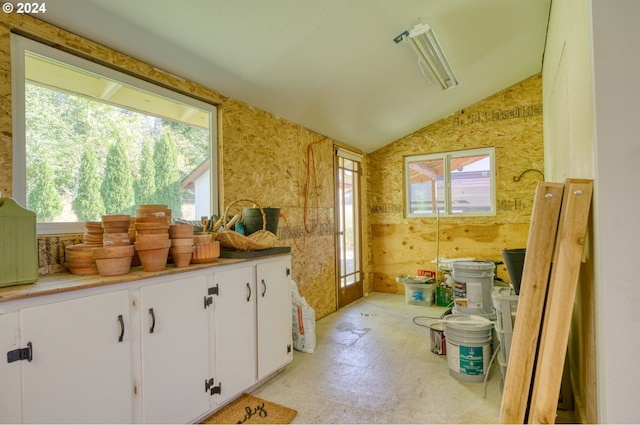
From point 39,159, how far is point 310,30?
6.45ft

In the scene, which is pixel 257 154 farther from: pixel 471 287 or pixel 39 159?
pixel 471 287

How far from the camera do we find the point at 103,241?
185 cm

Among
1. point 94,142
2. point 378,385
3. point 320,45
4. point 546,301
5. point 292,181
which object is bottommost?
point 378,385

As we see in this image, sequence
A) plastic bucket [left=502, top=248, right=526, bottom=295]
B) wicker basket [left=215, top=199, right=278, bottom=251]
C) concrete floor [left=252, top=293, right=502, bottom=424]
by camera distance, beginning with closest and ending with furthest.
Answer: concrete floor [left=252, top=293, right=502, bottom=424] < plastic bucket [left=502, top=248, right=526, bottom=295] < wicker basket [left=215, top=199, right=278, bottom=251]

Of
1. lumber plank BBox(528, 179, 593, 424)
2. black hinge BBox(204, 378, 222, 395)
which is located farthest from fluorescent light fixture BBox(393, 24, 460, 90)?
black hinge BBox(204, 378, 222, 395)

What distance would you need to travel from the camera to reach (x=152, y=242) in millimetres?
1894

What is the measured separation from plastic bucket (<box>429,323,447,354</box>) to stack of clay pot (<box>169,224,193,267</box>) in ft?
7.53

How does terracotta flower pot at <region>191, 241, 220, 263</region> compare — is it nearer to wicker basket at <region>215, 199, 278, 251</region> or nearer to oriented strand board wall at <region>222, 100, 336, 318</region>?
Result: wicker basket at <region>215, 199, 278, 251</region>

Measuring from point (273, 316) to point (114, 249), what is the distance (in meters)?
1.29

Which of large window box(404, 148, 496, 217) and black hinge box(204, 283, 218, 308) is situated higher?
large window box(404, 148, 496, 217)

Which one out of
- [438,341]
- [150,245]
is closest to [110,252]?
[150,245]

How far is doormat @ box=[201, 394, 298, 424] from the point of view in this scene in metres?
2.08

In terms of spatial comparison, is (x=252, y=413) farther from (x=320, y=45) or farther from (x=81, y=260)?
(x=320, y=45)

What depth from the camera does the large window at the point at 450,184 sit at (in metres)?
4.97
